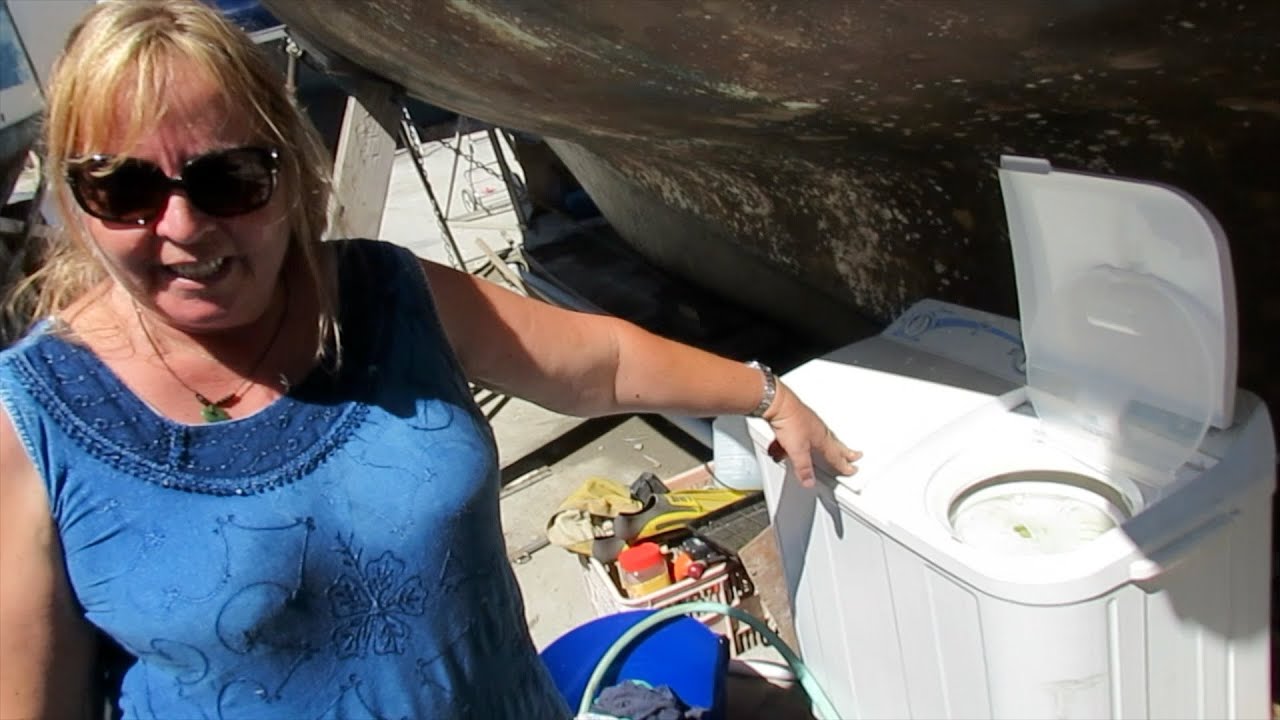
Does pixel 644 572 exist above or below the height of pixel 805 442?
below

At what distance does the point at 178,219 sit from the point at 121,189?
5 cm

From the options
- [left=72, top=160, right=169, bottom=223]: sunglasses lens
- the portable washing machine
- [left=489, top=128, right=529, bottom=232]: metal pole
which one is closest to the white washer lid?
the portable washing machine

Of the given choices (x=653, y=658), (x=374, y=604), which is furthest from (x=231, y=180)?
(x=653, y=658)

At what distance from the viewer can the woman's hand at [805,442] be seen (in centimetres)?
152

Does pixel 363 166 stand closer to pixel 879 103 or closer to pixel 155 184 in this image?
pixel 879 103

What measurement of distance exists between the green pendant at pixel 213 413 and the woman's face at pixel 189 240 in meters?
0.07

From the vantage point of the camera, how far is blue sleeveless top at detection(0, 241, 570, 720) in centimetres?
93

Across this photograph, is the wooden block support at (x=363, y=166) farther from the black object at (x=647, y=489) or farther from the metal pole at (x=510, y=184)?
the metal pole at (x=510, y=184)

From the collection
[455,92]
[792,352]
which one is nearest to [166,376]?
[455,92]

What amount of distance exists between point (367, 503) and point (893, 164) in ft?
4.28

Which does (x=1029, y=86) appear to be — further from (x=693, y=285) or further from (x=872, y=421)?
(x=693, y=285)

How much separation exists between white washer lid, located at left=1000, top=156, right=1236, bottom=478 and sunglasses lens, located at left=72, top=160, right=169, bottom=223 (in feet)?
3.26

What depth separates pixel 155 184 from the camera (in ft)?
3.02

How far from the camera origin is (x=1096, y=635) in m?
1.25
